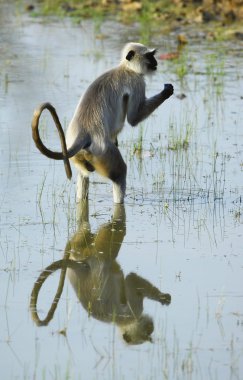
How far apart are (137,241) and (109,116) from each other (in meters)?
1.18

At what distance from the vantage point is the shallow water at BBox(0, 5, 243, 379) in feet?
16.2

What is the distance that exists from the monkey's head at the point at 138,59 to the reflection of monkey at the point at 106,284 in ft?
4.15

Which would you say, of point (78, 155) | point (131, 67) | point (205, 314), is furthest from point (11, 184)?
point (205, 314)

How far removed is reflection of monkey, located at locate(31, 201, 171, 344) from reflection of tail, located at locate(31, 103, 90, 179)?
493 millimetres

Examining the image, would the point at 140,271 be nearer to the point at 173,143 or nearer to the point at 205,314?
the point at 205,314

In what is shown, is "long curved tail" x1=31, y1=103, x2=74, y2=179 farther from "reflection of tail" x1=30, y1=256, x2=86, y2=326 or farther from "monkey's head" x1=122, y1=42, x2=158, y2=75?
"monkey's head" x1=122, y1=42, x2=158, y2=75

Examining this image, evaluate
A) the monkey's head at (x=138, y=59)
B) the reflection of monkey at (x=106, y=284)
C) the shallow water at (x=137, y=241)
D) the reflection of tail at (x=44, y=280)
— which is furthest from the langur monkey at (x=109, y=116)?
the reflection of tail at (x=44, y=280)

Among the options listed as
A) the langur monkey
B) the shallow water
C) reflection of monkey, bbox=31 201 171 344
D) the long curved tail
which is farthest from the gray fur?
reflection of monkey, bbox=31 201 171 344

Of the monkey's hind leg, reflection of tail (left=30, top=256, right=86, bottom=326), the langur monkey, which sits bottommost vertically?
reflection of tail (left=30, top=256, right=86, bottom=326)

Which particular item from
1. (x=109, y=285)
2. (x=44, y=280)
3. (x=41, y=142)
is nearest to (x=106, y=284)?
(x=109, y=285)

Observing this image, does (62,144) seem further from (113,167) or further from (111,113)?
(111,113)

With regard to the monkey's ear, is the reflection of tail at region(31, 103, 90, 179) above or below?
below

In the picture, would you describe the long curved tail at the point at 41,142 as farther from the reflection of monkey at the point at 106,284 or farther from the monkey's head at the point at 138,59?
the monkey's head at the point at 138,59

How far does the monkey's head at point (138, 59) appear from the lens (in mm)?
7664
